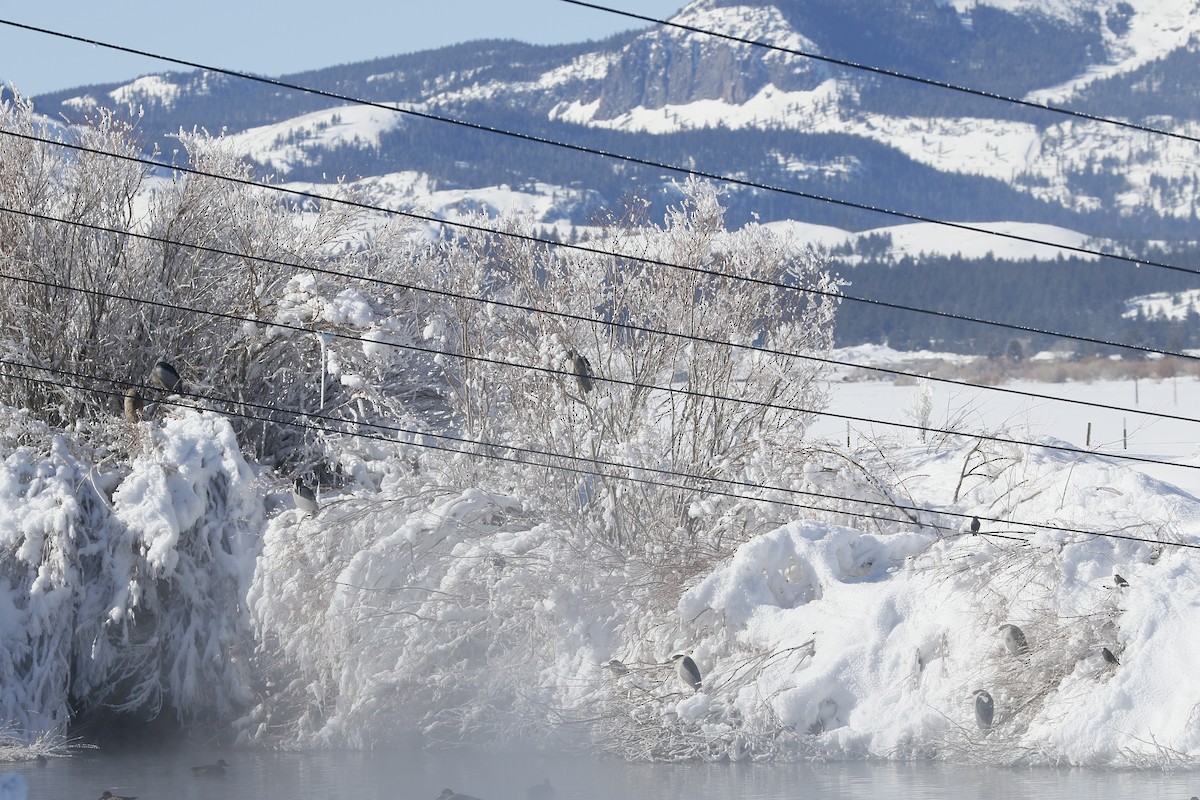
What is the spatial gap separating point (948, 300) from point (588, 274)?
152434 millimetres

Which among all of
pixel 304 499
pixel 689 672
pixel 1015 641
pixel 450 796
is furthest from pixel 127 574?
pixel 1015 641

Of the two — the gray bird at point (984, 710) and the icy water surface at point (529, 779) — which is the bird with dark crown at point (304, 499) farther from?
the gray bird at point (984, 710)

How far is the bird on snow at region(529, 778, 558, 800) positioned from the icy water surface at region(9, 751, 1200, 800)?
0.11 metres

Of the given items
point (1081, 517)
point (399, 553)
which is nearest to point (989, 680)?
point (1081, 517)

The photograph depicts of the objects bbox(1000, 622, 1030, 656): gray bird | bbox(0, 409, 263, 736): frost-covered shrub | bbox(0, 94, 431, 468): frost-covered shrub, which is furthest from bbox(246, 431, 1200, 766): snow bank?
bbox(0, 94, 431, 468): frost-covered shrub

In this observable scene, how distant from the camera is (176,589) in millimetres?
21953

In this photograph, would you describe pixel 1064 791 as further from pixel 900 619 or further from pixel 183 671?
pixel 183 671

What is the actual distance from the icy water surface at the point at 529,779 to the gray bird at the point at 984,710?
56 cm

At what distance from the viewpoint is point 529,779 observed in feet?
65.9

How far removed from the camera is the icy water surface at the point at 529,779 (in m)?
18.7

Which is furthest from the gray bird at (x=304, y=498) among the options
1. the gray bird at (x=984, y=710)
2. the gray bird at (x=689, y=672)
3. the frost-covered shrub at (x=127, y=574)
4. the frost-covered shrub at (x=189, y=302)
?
the gray bird at (x=984, y=710)

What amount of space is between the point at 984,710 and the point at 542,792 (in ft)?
17.7

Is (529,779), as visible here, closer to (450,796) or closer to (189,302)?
(450,796)

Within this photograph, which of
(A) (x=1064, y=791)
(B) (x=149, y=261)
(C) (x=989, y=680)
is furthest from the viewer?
(B) (x=149, y=261)
